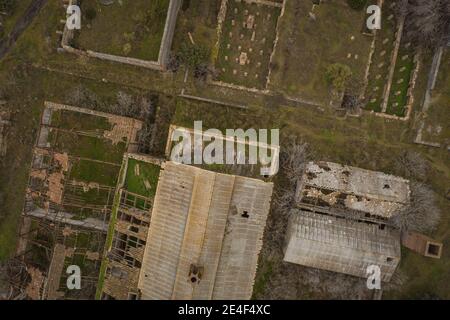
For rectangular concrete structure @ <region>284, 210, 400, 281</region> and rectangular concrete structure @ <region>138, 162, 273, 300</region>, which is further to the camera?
rectangular concrete structure @ <region>284, 210, 400, 281</region>

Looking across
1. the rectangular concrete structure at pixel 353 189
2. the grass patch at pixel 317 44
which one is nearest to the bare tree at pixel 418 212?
the rectangular concrete structure at pixel 353 189

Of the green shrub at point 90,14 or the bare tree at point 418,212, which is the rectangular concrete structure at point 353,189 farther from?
the green shrub at point 90,14

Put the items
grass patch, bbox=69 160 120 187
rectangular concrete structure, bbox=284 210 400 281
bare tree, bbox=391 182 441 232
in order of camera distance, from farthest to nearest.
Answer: grass patch, bbox=69 160 120 187, bare tree, bbox=391 182 441 232, rectangular concrete structure, bbox=284 210 400 281

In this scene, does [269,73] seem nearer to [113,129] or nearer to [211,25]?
[211,25]

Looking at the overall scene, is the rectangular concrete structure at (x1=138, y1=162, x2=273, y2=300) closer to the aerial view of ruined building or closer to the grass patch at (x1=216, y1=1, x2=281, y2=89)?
the aerial view of ruined building

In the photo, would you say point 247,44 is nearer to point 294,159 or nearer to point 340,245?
point 294,159

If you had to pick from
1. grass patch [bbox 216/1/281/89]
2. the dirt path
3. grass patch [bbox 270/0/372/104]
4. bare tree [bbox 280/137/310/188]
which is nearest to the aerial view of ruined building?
bare tree [bbox 280/137/310/188]

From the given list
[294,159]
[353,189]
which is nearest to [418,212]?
[353,189]
